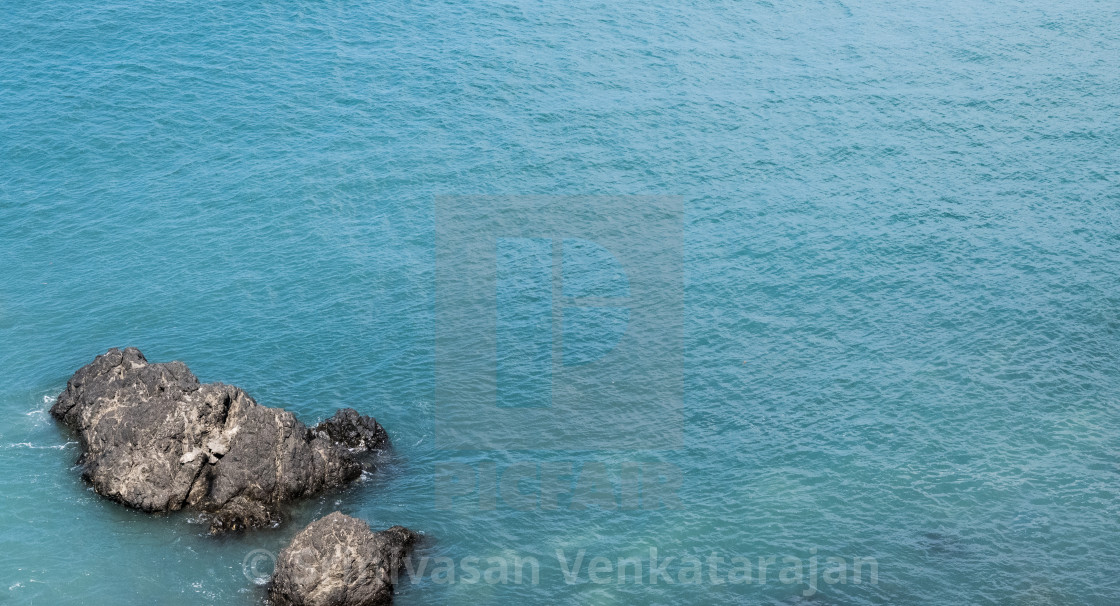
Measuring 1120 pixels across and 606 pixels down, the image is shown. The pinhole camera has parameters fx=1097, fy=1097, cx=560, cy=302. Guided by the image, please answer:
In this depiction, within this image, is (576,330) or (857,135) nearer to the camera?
(576,330)

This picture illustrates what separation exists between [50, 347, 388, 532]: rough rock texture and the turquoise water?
0.91 meters

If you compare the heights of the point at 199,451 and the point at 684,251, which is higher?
the point at 684,251

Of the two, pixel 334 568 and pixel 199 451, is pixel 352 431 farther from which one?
pixel 334 568

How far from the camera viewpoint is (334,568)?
33500 millimetres

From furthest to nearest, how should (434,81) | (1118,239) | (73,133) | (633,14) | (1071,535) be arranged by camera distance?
1. (633,14)
2. (434,81)
3. (73,133)
4. (1118,239)
5. (1071,535)

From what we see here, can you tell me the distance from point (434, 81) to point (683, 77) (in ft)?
54.9

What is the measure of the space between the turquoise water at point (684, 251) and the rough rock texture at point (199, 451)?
3.00 ft

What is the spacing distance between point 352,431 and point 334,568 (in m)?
8.52

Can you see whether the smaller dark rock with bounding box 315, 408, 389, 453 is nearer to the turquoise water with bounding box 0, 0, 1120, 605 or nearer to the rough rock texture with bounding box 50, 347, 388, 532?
the rough rock texture with bounding box 50, 347, 388, 532

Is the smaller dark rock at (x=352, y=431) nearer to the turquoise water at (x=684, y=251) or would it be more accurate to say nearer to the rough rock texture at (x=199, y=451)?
the rough rock texture at (x=199, y=451)

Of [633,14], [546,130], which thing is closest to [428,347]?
[546,130]

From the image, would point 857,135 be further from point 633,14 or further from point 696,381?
point 696,381

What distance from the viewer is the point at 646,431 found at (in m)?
43.8

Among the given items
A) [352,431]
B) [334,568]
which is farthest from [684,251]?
[334,568]
